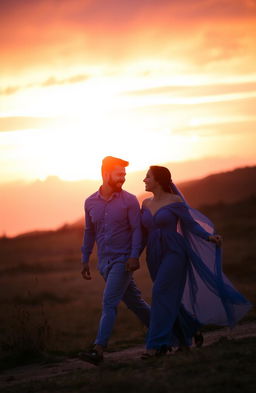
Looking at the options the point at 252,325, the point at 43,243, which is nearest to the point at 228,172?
the point at 43,243

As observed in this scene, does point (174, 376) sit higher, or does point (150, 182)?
point (150, 182)

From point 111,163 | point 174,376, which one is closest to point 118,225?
point 111,163

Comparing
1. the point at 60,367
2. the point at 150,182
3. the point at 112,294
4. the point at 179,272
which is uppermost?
the point at 150,182

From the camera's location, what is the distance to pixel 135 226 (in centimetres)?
982

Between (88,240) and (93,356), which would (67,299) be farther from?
(93,356)

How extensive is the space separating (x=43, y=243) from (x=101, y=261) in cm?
5088

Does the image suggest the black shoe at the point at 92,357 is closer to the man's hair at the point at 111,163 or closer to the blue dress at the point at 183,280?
the blue dress at the point at 183,280

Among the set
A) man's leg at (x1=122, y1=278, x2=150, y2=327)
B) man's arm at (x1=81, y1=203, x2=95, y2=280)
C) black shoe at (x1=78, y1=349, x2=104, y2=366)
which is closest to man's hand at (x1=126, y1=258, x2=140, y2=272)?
man's leg at (x1=122, y1=278, x2=150, y2=327)

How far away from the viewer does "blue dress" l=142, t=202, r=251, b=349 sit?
9.86 metres

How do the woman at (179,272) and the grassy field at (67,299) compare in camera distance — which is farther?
the grassy field at (67,299)

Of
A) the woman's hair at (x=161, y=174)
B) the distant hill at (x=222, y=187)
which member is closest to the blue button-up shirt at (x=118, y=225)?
the woman's hair at (x=161, y=174)

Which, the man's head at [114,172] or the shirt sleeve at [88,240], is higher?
the man's head at [114,172]

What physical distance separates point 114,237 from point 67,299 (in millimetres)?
15254

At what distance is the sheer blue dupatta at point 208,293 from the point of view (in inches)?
403
